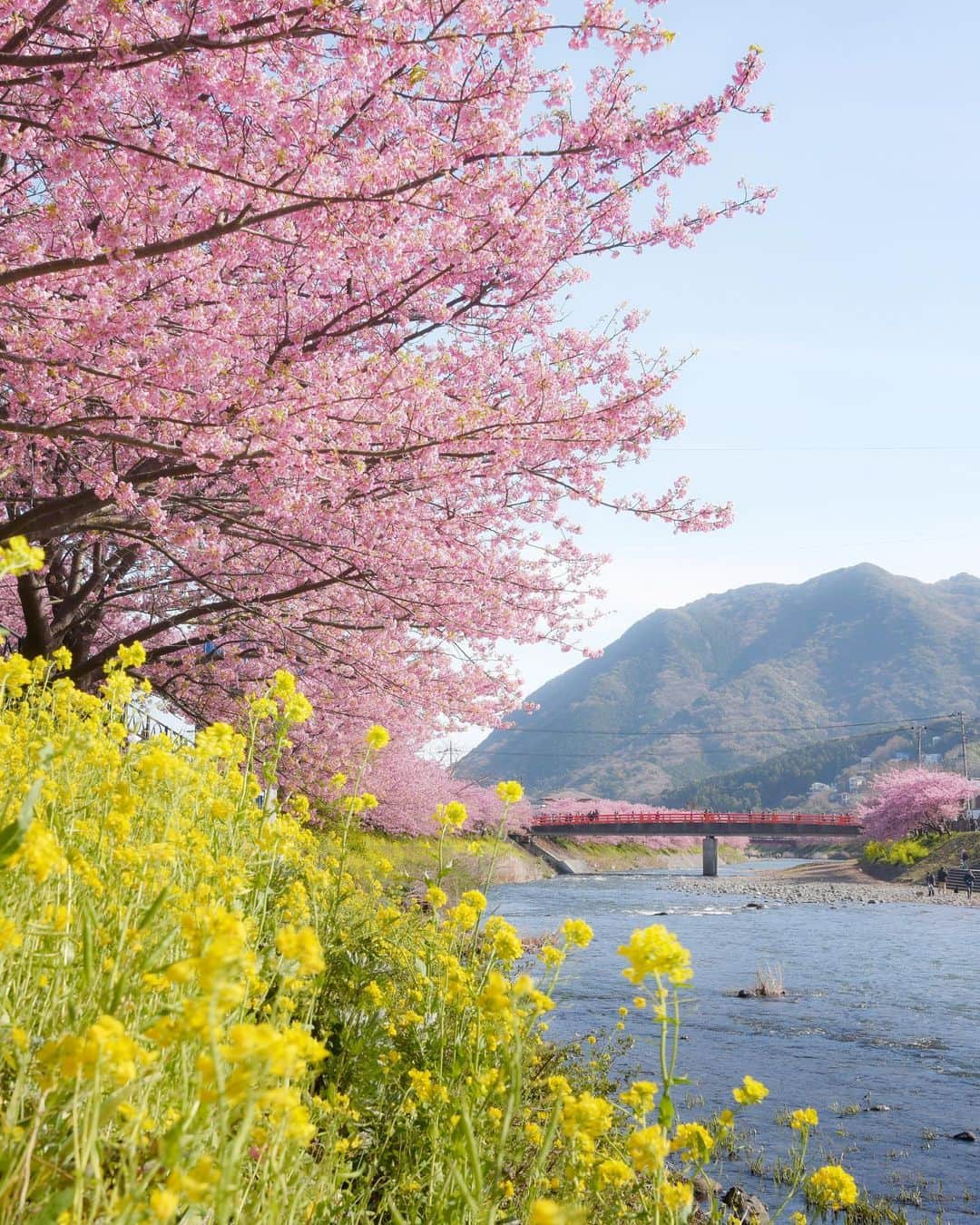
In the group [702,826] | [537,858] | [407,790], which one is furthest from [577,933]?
[702,826]

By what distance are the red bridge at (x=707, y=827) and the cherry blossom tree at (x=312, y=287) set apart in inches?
2135

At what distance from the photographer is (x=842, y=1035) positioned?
1277cm

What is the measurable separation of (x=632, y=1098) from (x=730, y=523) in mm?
7370

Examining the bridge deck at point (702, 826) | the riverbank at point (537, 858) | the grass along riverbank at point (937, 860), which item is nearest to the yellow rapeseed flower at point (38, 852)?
the riverbank at point (537, 858)

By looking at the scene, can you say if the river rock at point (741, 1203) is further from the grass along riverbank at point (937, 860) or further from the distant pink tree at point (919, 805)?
the distant pink tree at point (919, 805)

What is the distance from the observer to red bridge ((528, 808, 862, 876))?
207 feet

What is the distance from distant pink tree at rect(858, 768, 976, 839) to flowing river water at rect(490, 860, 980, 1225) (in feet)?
103

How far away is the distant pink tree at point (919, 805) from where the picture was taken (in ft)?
181

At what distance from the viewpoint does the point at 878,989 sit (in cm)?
1631

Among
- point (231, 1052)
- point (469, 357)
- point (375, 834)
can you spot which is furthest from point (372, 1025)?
point (375, 834)

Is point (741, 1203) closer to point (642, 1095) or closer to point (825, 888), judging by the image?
point (642, 1095)

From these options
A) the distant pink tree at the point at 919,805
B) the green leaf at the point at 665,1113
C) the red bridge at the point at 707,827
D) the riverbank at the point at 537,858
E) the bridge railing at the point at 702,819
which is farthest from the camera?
the bridge railing at the point at 702,819

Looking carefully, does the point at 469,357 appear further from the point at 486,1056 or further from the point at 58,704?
the point at 486,1056

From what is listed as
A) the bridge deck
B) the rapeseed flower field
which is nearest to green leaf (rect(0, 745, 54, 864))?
the rapeseed flower field
